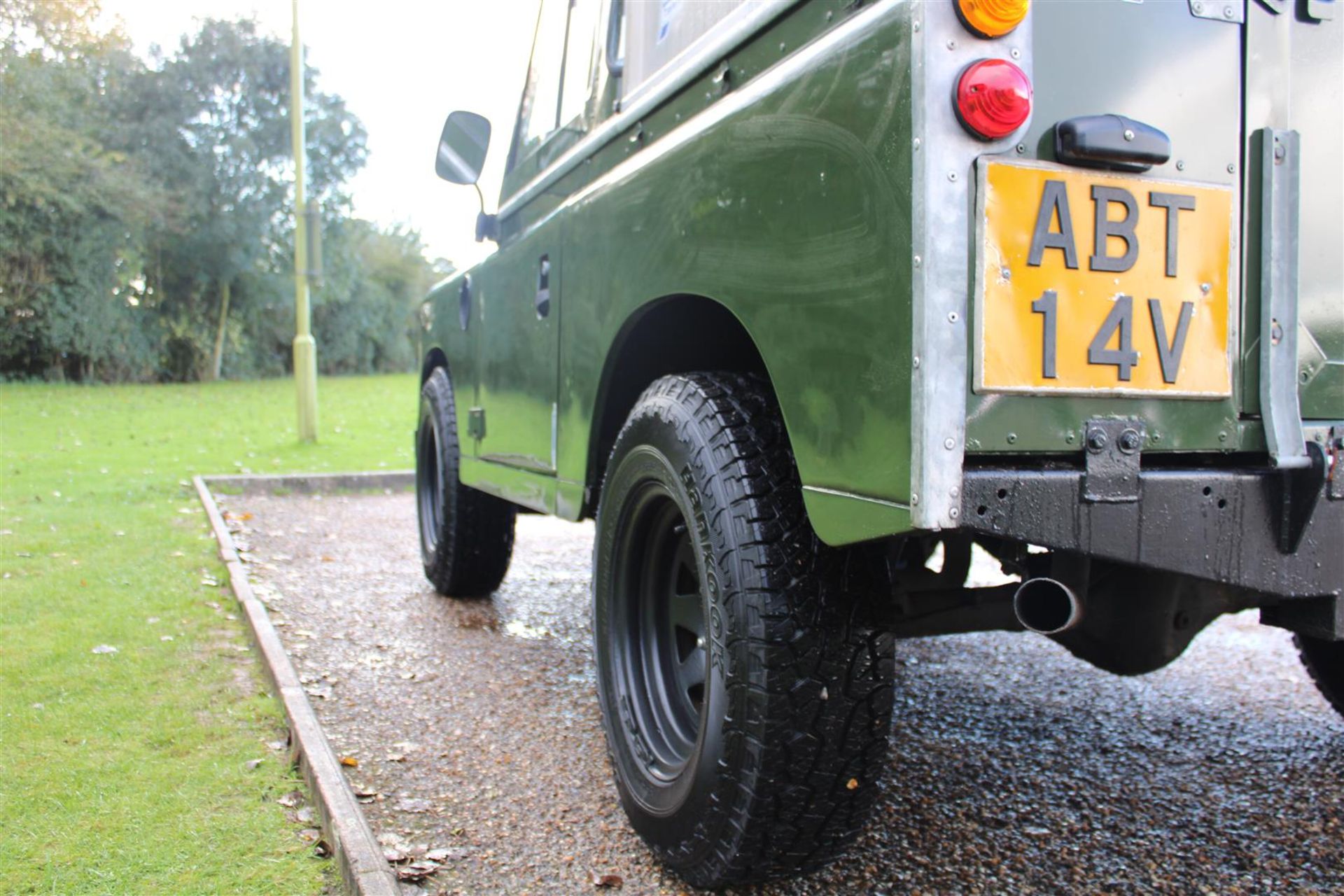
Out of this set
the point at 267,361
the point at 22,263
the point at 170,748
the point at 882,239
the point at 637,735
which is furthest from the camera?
the point at 267,361

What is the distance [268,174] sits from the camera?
2780 centimetres

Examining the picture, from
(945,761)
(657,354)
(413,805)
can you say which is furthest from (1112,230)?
(413,805)

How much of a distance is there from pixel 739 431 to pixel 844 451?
0.41 metres

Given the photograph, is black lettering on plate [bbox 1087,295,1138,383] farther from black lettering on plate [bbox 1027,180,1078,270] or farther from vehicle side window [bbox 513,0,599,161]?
vehicle side window [bbox 513,0,599,161]

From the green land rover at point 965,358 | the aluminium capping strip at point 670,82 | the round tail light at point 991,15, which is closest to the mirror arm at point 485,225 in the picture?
the aluminium capping strip at point 670,82

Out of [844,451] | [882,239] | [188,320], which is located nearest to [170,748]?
[844,451]

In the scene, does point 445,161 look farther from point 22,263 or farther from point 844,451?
point 22,263

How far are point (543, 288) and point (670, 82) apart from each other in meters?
0.97

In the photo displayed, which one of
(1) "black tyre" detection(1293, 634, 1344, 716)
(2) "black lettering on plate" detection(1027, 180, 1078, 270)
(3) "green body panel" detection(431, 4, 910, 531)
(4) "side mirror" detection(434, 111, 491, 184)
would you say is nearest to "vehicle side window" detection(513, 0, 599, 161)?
(4) "side mirror" detection(434, 111, 491, 184)

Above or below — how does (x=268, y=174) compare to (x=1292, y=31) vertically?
above

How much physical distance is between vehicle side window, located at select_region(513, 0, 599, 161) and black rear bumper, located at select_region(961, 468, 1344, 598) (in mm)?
2255

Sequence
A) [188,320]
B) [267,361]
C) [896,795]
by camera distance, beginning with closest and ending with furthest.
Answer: [896,795] → [188,320] → [267,361]

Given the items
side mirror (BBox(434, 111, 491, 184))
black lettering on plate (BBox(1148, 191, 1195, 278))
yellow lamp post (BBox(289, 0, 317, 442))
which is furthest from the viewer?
yellow lamp post (BBox(289, 0, 317, 442))

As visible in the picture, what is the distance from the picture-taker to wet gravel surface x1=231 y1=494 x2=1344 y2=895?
2.55 meters
